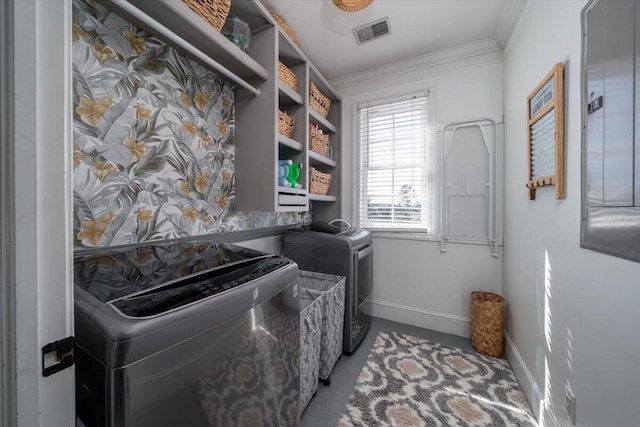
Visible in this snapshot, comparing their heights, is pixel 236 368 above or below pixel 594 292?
below

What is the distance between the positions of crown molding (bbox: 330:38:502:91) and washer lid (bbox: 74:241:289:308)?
232 cm

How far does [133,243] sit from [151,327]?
80 centimetres

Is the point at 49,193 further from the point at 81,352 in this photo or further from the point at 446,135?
the point at 446,135

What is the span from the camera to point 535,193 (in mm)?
1487

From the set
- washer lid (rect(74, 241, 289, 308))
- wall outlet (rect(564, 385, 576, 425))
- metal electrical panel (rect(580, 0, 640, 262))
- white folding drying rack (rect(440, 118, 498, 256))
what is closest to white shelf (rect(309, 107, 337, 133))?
white folding drying rack (rect(440, 118, 498, 256))

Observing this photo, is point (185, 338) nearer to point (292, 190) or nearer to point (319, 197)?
point (292, 190)

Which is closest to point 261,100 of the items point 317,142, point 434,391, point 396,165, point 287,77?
point 287,77

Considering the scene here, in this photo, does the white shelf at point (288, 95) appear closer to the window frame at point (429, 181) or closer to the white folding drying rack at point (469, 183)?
the window frame at point (429, 181)

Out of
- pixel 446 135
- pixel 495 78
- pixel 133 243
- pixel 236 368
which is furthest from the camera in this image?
pixel 446 135

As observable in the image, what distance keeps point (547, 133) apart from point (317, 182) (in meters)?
1.60

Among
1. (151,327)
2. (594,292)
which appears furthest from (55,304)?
(594,292)

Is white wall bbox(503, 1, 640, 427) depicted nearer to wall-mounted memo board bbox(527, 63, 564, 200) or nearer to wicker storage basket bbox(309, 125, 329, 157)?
wall-mounted memo board bbox(527, 63, 564, 200)

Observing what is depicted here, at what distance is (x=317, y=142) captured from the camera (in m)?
2.23

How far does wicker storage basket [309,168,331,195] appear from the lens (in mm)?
2207
